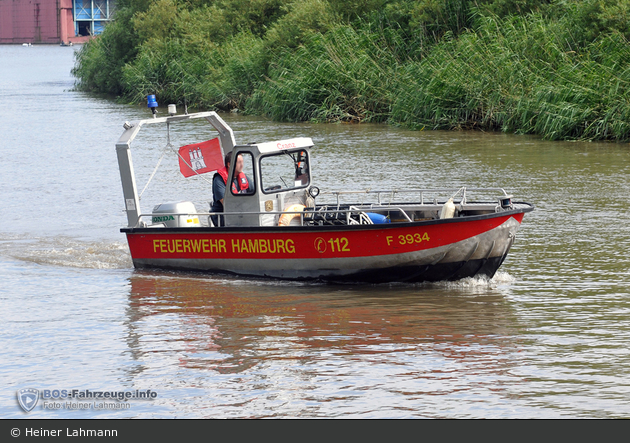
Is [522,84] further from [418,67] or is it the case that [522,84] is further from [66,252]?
[66,252]

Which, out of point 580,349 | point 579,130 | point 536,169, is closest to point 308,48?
point 579,130

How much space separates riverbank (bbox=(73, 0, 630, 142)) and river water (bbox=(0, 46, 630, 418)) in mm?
7639

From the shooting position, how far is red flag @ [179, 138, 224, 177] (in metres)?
11.8

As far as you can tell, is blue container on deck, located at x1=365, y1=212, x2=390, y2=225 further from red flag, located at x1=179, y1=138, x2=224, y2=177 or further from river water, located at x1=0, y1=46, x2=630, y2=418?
red flag, located at x1=179, y1=138, x2=224, y2=177

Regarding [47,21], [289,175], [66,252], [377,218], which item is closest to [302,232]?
[377,218]

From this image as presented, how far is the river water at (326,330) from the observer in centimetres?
685

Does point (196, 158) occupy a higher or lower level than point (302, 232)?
higher

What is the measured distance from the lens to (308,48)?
110 ft

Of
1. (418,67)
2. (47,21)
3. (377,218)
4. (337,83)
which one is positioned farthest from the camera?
(47,21)

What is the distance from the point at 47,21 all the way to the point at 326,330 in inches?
6704

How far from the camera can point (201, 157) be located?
11.9 m

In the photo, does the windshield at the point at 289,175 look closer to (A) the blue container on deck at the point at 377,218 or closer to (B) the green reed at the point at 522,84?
(A) the blue container on deck at the point at 377,218
